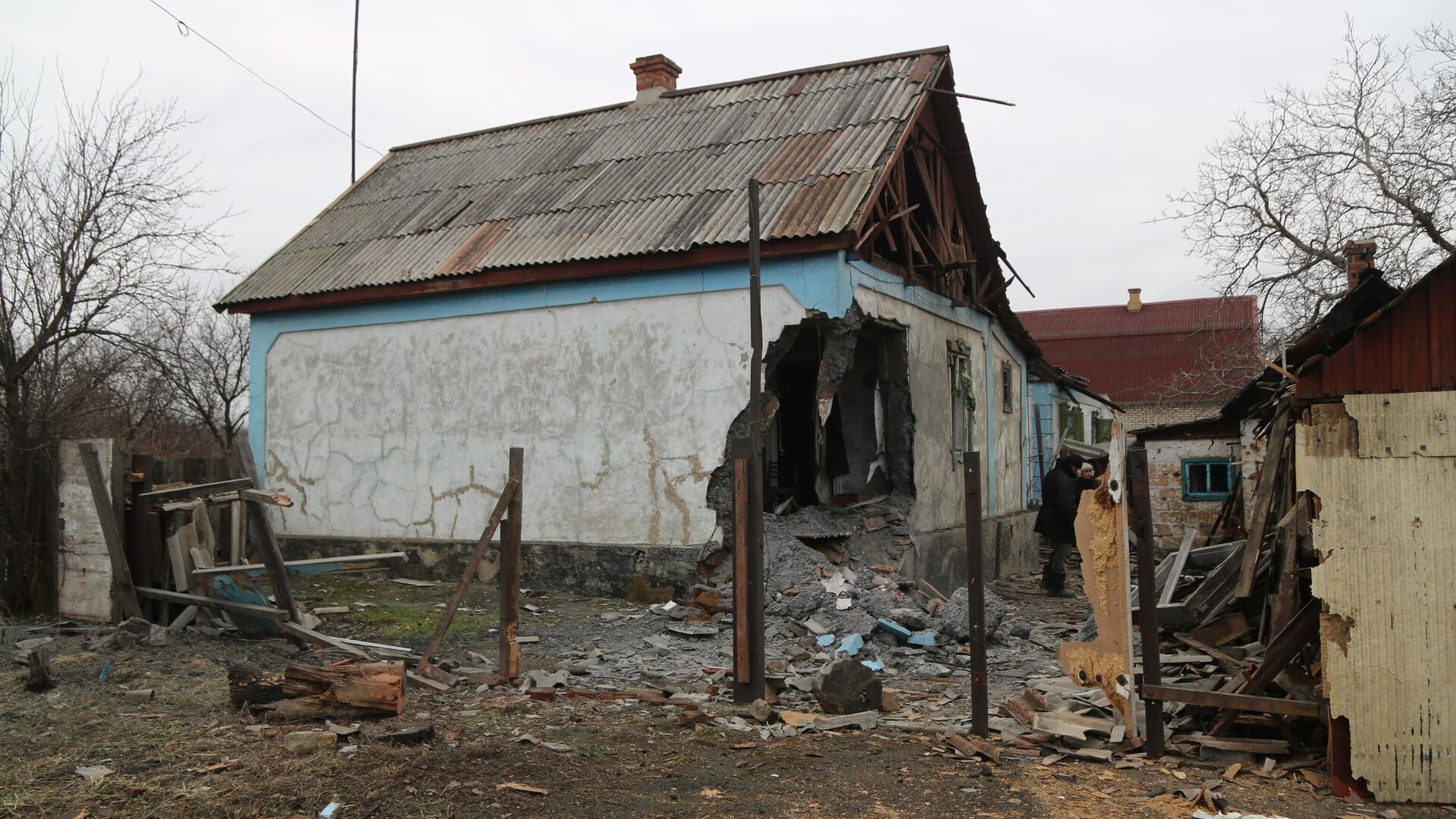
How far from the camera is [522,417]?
1197 cm

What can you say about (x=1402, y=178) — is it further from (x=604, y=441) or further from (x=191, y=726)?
(x=191, y=726)

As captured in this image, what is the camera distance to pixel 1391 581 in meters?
5.05

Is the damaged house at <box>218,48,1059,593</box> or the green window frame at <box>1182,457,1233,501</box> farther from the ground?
the damaged house at <box>218,48,1059,593</box>

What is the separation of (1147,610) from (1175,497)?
53.2 feet

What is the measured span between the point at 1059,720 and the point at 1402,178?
58.4 feet

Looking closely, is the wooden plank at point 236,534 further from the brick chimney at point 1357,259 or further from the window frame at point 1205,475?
the window frame at point 1205,475

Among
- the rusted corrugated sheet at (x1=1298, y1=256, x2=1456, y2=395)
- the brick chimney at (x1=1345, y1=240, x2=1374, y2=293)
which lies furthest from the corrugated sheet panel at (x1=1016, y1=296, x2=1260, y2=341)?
the rusted corrugated sheet at (x1=1298, y1=256, x2=1456, y2=395)

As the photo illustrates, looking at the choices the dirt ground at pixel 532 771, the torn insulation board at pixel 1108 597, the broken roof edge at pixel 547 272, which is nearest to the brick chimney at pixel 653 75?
the broken roof edge at pixel 547 272

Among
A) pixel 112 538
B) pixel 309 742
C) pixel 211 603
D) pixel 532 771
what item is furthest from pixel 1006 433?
pixel 309 742

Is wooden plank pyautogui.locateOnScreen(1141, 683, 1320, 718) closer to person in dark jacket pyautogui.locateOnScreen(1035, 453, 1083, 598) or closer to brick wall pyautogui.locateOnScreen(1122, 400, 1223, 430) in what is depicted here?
person in dark jacket pyautogui.locateOnScreen(1035, 453, 1083, 598)

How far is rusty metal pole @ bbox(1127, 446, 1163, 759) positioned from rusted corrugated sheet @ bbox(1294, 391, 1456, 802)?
0.75 meters

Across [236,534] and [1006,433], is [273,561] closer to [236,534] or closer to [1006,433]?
[236,534]

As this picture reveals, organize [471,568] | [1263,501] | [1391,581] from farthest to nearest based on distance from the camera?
1. [1263,501]
2. [471,568]
3. [1391,581]

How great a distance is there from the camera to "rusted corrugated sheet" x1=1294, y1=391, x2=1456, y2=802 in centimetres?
497
